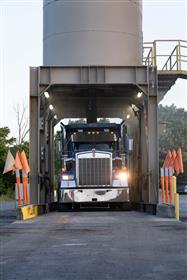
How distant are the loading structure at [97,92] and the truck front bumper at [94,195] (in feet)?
2.84

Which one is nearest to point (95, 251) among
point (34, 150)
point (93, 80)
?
point (34, 150)

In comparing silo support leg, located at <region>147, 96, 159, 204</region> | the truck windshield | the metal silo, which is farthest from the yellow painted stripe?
the metal silo

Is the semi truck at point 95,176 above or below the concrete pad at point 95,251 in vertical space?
above

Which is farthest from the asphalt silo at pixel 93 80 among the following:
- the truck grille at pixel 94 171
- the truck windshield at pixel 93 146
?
the truck grille at pixel 94 171

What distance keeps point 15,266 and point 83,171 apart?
13966 mm

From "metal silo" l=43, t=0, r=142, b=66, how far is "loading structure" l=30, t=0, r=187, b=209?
42mm

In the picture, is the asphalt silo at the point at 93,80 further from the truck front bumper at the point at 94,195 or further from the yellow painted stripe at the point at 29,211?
the yellow painted stripe at the point at 29,211

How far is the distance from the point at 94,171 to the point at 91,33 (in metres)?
5.96

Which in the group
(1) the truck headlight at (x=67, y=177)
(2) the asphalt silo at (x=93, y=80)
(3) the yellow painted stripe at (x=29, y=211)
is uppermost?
(2) the asphalt silo at (x=93, y=80)

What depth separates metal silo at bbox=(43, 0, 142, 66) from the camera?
24.4 meters

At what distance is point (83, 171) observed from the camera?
22.5m

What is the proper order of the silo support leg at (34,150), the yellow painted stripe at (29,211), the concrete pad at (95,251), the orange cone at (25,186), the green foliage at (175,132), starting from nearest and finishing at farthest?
the concrete pad at (95,251) < the yellow painted stripe at (29,211) < the orange cone at (25,186) < the silo support leg at (34,150) < the green foliage at (175,132)

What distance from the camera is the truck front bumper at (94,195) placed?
22156 millimetres

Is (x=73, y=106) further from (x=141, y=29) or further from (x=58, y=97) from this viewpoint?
(x=141, y=29)
